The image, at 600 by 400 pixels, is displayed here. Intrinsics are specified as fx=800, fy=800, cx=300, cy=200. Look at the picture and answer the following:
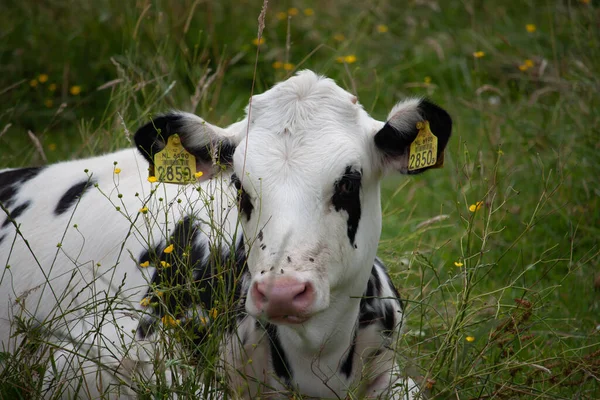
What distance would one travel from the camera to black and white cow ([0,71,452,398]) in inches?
124

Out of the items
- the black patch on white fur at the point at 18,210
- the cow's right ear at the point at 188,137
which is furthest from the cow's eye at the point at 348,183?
Result: the black patch on white fur at the point at 18,210

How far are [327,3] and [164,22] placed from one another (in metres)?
2.66

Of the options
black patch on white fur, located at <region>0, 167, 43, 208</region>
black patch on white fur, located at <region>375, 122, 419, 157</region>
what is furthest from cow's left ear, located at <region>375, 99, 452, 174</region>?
black patch on white fur, located at <region>0, 167, 43, 208</region>

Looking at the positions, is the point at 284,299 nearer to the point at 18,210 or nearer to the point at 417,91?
the point at 18,210

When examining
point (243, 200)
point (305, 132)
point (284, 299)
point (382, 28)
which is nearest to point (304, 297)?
point (284, 299)

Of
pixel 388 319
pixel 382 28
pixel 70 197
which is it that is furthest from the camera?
pixel 382 28

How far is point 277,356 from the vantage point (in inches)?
144

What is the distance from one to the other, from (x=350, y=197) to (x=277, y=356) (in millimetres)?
823

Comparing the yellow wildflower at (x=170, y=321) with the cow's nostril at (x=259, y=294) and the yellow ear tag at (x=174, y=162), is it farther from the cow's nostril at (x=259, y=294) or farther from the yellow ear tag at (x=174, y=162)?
the yellow ear tag at (x=174, y=162)

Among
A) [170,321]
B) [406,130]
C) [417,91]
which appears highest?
[406,130]

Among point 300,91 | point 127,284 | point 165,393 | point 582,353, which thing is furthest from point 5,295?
point 582,353

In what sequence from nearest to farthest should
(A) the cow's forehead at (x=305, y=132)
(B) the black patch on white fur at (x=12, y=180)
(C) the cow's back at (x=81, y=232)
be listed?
(A) the cow's forehead at (x=305, y=132)
(C) the cow's back at (x=81, y=232)
(B) the black patch on white fur at (x=12, y=180)

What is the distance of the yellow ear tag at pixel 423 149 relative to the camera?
11.6ft

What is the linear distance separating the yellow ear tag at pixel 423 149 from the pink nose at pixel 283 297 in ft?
2.87
